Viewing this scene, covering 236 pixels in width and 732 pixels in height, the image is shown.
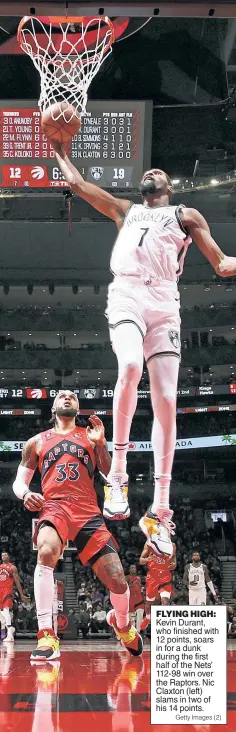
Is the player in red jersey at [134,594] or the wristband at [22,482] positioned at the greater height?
the wristband at [22,482]

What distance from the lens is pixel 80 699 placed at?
19.0 ft

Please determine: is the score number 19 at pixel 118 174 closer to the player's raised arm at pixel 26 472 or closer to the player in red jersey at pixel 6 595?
the player's raised arm at pixel 26 472

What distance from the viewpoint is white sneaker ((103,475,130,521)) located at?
259 inches

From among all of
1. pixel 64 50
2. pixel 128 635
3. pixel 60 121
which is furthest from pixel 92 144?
pixel 128 635

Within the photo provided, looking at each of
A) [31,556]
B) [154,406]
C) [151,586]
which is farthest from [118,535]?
[154,406]

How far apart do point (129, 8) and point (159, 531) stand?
361cm

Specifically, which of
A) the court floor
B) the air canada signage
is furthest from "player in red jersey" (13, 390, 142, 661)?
the air canada signage

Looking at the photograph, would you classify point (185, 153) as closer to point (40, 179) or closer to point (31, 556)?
point (40, 179)

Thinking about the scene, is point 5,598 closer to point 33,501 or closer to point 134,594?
point 134,594

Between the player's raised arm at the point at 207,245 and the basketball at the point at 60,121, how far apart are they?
41.0 inches

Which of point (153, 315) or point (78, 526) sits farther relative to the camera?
point (78, 526)

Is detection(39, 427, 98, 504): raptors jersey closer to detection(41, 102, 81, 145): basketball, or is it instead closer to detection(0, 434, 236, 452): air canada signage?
detection(41, 102, 81, 145): basketball

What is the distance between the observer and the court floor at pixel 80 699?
477cm

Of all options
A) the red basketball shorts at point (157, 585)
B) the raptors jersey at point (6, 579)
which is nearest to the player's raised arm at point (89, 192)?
the red basketball shorts at point (157, 585)
